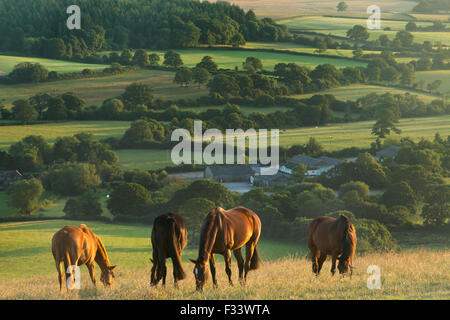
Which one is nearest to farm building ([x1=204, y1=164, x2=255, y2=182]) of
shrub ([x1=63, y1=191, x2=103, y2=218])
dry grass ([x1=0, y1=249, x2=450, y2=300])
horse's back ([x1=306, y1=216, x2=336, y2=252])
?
shrub ([x1=63, y1=191, x2=103, y2=218])

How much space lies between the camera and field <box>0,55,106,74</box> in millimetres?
88938

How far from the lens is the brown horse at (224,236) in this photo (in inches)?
477

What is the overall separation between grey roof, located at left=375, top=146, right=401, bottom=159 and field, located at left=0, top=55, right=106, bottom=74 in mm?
42771

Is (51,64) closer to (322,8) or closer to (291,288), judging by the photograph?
(322,8)

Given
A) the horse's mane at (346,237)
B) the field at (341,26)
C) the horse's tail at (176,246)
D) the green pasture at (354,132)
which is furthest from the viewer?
the field at (341,26)

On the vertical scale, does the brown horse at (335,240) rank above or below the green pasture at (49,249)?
above

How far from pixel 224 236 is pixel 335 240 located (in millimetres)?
2806

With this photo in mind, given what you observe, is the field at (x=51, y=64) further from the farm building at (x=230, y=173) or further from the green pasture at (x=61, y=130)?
the farm building at (x=230, y=173)

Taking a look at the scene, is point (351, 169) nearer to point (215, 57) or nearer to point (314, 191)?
point (314, 191)

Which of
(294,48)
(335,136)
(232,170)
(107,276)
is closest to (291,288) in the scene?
(107,276)

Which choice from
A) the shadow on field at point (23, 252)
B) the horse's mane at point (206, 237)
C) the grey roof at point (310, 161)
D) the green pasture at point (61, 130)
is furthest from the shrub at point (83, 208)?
the horse's mane at point (206, 237)

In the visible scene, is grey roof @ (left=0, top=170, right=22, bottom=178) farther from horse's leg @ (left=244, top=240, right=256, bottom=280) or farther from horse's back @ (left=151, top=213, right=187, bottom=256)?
horse's back @ (left=151, top=213, right=187, bottom=256)

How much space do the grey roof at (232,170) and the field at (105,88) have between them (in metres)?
25.2

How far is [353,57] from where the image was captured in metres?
96.1
